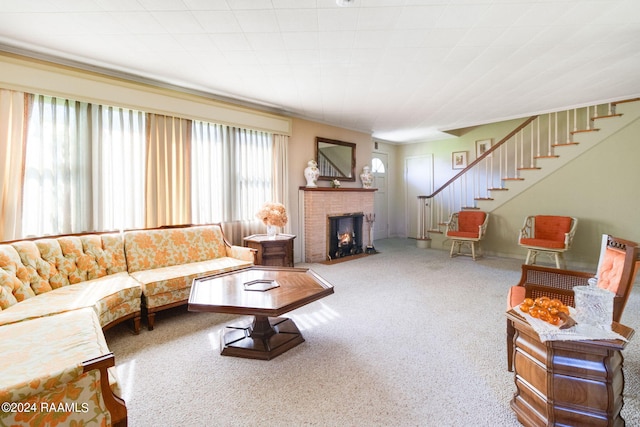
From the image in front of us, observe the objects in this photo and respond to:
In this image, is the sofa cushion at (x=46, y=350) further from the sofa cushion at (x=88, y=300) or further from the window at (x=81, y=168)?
the window at (x=81, y=168)

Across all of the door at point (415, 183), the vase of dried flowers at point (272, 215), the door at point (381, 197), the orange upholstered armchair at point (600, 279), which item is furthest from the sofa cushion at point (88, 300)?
the door at point (415, 183)

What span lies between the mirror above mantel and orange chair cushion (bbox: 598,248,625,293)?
166 inches

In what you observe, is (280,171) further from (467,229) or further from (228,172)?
(467,229)

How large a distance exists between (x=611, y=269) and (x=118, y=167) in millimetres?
4609

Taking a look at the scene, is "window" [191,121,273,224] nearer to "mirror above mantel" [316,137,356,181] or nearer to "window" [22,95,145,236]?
"window" [22,95,145,236]

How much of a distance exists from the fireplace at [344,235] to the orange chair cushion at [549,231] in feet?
9.52

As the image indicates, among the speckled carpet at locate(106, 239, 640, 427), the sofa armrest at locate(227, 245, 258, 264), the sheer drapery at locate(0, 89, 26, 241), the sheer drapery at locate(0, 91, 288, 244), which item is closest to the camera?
the speckled carpet at locate(106, 239, 640, 427)

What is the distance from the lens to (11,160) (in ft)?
8.71

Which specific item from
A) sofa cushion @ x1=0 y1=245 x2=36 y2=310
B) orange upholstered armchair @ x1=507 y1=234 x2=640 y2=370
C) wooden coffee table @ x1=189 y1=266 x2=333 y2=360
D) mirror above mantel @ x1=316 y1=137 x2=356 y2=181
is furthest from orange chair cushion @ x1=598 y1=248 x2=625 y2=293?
mirror above mantel @ x1=316 y1=137 x2=356 y2=181

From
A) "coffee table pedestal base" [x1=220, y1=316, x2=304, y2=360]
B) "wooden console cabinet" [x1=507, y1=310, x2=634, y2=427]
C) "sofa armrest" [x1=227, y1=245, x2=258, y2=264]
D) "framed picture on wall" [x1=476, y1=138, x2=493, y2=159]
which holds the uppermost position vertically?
"framed picture on wall" [x1=476, y1=138, x2=493, y2=159]

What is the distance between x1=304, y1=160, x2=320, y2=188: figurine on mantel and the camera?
5160 millimetres

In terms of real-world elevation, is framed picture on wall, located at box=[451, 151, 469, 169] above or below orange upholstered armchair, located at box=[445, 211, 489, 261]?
above

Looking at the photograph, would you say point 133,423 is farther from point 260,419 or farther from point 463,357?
point 463,357

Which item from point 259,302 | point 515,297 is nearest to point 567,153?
point 515,297
